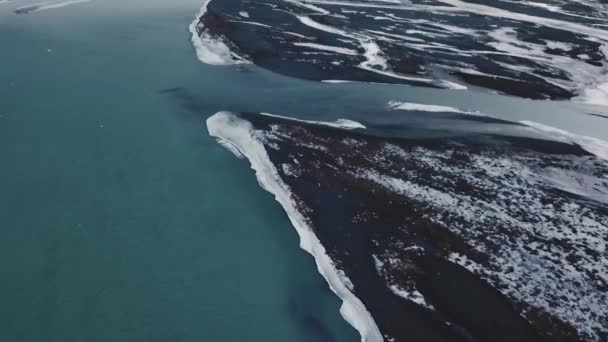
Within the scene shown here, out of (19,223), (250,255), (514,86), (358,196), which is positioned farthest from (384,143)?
(19,223)

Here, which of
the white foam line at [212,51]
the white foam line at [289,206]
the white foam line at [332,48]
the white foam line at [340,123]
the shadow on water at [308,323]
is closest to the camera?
the shadow on water at [308,323]

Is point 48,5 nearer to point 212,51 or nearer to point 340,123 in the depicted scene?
point 212,51

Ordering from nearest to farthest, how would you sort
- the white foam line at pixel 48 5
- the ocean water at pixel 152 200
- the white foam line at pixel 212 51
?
the ocean water at pixel 152 200 → the white foam line at pixel 212 51 → the white foam line at pixel 48 5

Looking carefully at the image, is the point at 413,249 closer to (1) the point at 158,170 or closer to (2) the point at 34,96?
(1) the point at 158,170

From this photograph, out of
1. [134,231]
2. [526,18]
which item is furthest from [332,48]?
[526,18]

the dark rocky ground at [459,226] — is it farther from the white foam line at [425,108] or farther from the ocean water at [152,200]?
the white foam line at [425,108]

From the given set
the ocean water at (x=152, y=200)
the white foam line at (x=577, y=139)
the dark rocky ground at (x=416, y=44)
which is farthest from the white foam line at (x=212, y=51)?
the white foam line at (x=577, y=139)

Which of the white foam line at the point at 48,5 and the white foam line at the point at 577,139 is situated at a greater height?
the white foam line at the point at 48,5
